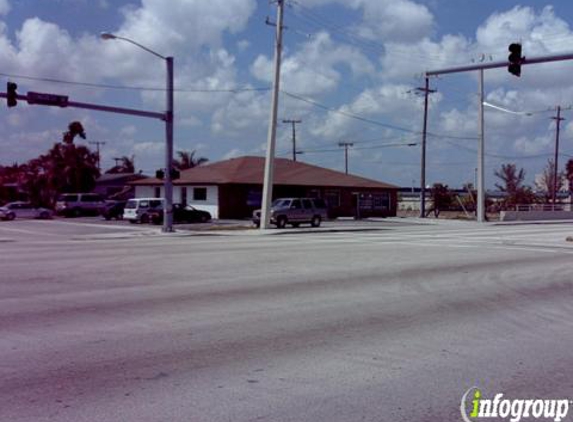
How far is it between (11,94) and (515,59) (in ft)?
61.2

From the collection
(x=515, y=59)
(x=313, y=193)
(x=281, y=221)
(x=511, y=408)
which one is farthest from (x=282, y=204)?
(x=511, y=408)

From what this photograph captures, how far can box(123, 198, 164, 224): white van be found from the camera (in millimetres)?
45125

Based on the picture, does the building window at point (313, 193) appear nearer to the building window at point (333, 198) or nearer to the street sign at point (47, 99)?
the building window at point (333, 198)

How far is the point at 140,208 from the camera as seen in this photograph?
45.5 m

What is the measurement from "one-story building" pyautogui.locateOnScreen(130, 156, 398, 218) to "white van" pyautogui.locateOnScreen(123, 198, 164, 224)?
5807mm

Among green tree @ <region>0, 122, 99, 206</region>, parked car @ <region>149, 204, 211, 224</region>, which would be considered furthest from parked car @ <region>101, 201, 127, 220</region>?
green tree @ <region>0, 122, 99, 206</region>

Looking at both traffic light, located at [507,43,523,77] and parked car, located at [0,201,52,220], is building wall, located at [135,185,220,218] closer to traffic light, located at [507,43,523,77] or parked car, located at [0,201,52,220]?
parked car, located at [0,201,52,220]

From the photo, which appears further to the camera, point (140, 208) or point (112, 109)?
point (140, 208)

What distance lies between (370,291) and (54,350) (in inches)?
247

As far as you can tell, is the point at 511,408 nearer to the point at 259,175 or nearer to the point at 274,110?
the point at 274,110

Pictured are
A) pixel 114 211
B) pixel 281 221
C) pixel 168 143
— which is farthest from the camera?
pixel 114 211

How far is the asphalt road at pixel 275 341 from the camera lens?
577cm

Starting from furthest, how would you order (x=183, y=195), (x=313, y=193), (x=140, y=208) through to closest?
(x=313, y=193) → (x=183, y=195) → (x=140, y=208)

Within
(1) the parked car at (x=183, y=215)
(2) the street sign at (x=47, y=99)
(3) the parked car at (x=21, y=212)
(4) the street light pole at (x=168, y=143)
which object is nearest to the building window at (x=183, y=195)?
(1) the parked car at (x=183, y=215)
